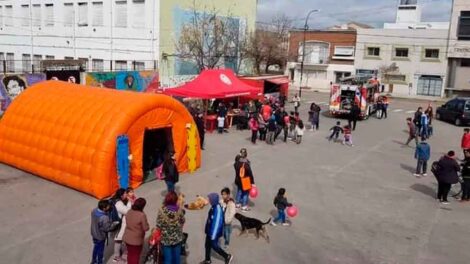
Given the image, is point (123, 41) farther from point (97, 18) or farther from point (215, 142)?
point (215, 142)

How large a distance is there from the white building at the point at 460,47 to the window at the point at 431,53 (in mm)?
1424

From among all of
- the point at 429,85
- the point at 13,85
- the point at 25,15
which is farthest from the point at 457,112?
the point at 25,15

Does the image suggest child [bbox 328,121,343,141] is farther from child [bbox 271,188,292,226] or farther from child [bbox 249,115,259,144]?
child [bbox 271,188,292,226]

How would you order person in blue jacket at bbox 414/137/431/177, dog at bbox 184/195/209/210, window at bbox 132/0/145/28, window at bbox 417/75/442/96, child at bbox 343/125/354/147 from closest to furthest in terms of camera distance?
dog at bbox 184/195/209/210
person in blue jacket at bbox 414/137/431/177
child at bbox 343/125/354/147
window at bbox 132/0/145/28
window at bbox 417/75/442/96

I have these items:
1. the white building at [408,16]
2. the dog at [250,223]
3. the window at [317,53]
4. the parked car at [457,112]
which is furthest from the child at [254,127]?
the white building at [408,16]

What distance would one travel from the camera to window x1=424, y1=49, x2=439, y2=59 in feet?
163

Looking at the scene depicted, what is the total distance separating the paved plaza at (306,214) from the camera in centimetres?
945

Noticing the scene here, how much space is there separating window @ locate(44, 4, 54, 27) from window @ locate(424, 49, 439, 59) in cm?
3847

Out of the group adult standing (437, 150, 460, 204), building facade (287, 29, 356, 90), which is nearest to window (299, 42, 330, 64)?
building facade (287, 29, 356, 90)

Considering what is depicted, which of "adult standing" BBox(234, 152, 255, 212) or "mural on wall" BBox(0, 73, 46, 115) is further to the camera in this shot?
"mural on wall" BBox(0, 73, 46, 115)

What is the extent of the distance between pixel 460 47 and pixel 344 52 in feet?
43.2

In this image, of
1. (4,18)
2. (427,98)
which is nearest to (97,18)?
(4,18)

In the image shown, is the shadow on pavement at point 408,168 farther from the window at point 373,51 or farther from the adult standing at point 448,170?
the window at point 373,51

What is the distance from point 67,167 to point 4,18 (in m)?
39.1
